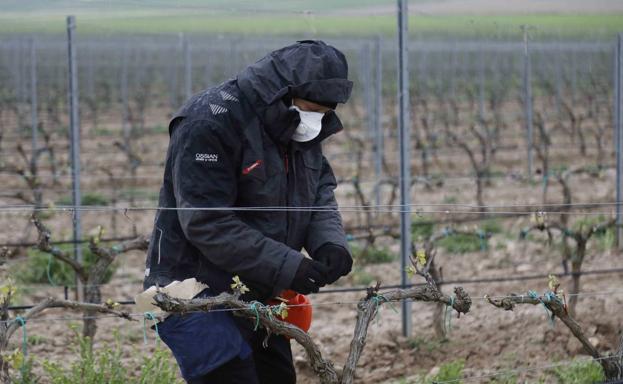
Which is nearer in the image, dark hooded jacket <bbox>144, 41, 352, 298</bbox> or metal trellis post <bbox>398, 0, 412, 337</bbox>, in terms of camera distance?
dark hooded jacket <bbox>144, 41, 352, 298</bbox>

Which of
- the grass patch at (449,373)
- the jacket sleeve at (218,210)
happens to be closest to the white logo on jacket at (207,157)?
the jacket sleeve at (218,210)

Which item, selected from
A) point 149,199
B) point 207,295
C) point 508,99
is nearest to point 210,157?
point 207,295

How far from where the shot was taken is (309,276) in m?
3.09

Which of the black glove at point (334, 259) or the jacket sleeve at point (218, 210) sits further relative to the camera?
the black glove at point (334, 259)

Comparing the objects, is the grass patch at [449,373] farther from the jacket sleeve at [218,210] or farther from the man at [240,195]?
the jacket sleeve at [218,210]

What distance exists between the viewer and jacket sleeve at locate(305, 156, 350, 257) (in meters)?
3.33

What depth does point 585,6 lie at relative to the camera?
24.1 ft

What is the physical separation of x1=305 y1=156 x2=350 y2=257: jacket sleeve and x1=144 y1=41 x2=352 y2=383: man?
0.29 ft

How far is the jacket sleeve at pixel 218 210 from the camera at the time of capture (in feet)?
9.78

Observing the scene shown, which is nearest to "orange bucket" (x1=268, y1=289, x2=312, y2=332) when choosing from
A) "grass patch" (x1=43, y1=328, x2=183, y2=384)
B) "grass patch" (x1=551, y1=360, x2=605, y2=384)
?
"grass patch" (x1=43, y1=328, x2=183, y2=384)

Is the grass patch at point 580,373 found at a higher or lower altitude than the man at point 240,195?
lower

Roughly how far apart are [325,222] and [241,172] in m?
0.41

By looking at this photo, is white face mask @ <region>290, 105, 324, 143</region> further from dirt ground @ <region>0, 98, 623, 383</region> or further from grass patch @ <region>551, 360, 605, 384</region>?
grass patch @ <region>551, 360, 605, 384</region>

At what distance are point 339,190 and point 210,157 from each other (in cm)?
756
